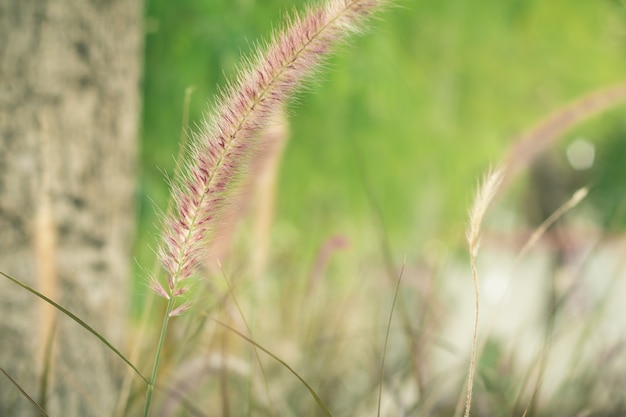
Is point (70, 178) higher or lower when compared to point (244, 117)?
lower

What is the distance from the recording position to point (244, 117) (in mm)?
641

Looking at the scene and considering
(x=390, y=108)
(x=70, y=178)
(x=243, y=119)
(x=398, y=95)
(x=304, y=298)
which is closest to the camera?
(x=243, y=119)

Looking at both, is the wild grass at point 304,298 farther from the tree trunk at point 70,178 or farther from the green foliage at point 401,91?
the green foliage at point 401,91

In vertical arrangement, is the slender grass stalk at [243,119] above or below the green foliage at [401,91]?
above

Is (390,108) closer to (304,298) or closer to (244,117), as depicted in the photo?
(304,298)

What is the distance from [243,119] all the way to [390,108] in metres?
2.37

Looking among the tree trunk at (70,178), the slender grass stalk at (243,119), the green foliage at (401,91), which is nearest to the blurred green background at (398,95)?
the green foliage at (401,91)

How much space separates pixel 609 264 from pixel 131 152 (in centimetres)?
430

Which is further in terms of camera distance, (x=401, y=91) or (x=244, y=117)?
(x=401, y=91)

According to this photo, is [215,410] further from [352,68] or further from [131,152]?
[352,68]

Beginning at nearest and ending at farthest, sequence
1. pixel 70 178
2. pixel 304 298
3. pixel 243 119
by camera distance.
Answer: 1. pixel 243 119
2. pixel 304 298
3. pixel 70 178

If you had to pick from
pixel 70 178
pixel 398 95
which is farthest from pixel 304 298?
pixel 398 95

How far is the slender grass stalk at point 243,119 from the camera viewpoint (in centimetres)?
64

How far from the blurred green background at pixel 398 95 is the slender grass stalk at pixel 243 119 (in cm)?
82
